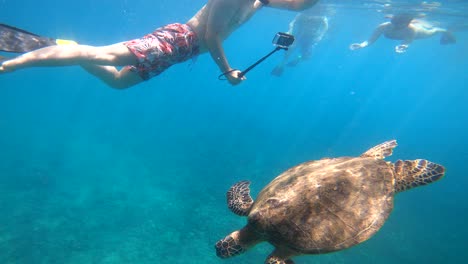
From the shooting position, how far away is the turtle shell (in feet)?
10.3

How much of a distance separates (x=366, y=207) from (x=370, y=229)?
0.82 ft

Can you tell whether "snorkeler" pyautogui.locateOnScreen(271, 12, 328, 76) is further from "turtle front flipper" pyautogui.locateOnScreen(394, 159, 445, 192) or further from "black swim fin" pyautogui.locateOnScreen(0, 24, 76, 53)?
"black swim fin" pyautogui.locateOnScreen(0, 24, 76, 53)

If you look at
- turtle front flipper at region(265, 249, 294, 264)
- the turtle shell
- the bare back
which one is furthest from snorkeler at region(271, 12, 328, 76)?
turtle front flipper at region(265, 249, 294, 264)

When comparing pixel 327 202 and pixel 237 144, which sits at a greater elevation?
pixel 327 202

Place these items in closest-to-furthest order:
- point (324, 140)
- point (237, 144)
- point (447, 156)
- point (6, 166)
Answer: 1. point (6, 166)
2. point (237, 144)
3. point (324, 140)
4. point (447, 156)

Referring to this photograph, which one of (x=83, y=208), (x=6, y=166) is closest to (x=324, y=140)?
(x=83, y=208)

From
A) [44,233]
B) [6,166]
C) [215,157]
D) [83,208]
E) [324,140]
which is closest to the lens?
[44,233]

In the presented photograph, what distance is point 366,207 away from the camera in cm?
330

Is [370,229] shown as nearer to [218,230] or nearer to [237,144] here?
[218,230]

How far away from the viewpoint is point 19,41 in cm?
434

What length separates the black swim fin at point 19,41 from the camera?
416 cm

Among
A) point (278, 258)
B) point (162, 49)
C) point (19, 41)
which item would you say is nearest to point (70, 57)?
point (19, 41)

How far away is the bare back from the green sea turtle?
2764 millimetres

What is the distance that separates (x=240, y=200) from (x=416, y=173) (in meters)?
2.49
